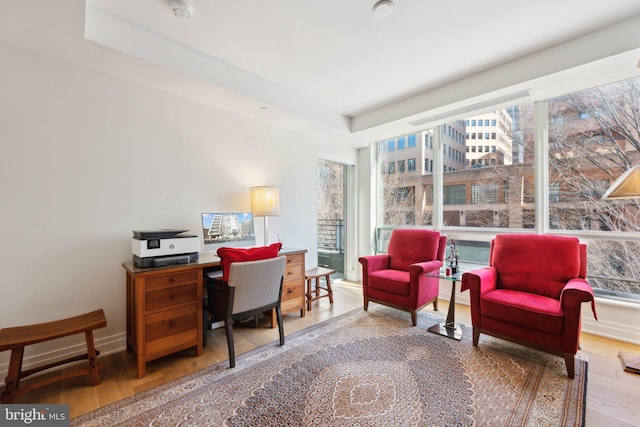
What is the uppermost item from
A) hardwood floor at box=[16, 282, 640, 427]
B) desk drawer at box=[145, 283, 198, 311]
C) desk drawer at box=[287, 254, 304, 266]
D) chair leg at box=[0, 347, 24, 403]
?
desk drawer at box=[287, 254, 304, 266]

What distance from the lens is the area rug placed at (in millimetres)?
1547

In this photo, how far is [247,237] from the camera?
314 cm

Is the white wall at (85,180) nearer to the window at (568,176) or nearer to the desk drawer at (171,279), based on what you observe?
the desk drawer at (171,279)

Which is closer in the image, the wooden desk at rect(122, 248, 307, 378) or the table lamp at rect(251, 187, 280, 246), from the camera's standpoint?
the wooden desk at rect(122, 248, 307, 378)

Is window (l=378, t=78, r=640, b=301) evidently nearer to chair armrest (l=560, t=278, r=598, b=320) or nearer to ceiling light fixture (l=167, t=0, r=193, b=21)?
chair armrest (l=560, t=278, r=598, b=320)

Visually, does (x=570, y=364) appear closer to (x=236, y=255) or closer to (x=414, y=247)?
(x=414, y=247)

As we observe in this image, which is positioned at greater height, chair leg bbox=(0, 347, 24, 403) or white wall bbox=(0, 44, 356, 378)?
white wall bbox=(0, 44, 356, 378)

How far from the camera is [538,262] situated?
2492 millimetres

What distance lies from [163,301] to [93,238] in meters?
0.85

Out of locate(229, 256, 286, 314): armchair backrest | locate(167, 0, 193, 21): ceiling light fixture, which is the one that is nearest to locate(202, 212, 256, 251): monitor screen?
locate(229, 256, 286, 314): armchair backrest

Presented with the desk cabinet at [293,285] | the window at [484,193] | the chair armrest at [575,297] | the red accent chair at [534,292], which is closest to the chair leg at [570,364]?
the red accent chair at [534,292]

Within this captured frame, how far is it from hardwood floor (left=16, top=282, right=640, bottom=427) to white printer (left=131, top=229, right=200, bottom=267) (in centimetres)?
81

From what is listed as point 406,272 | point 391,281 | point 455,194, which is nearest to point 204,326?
point 391,281

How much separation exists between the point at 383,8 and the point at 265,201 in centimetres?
206
